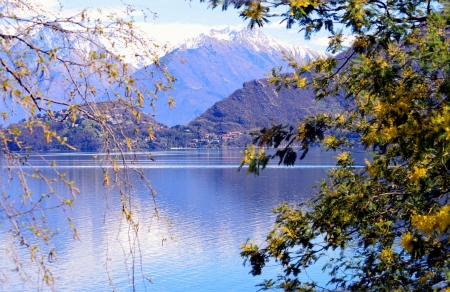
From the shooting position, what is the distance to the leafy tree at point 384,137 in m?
3.47

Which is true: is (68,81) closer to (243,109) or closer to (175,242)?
(175,242)

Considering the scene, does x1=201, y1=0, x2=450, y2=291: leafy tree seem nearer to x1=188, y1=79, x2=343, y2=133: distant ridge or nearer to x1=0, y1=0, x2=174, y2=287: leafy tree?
x1=0, y1=0, x2=174, y2=287: leafy tree

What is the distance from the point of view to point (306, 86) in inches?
258

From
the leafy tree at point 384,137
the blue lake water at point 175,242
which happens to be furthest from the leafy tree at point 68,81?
the blue lake water at point 175,242

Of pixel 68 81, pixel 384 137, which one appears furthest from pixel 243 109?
pixel 68 81

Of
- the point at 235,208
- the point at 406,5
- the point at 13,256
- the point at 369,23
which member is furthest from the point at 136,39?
the point at 235,208

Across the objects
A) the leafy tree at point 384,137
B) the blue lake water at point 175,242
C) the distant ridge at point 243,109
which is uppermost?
the distant ridge at point 243,109


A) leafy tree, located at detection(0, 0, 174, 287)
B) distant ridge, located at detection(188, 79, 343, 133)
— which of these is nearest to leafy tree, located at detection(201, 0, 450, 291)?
leafy tree, located at detection(0, 0, 174, 287)

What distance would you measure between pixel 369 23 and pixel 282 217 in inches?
116

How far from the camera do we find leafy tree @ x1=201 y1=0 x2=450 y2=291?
11.4 feet

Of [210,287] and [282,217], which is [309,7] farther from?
[210,287]

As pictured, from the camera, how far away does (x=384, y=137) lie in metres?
4.97

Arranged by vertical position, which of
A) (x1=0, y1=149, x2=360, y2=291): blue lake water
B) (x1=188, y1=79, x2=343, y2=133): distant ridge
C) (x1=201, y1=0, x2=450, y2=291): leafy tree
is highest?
(x1=188, y1=79, x2=343, y2=133): distant ridge

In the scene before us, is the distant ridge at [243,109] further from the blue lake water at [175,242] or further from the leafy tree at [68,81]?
the leafy tree at [68,81]
